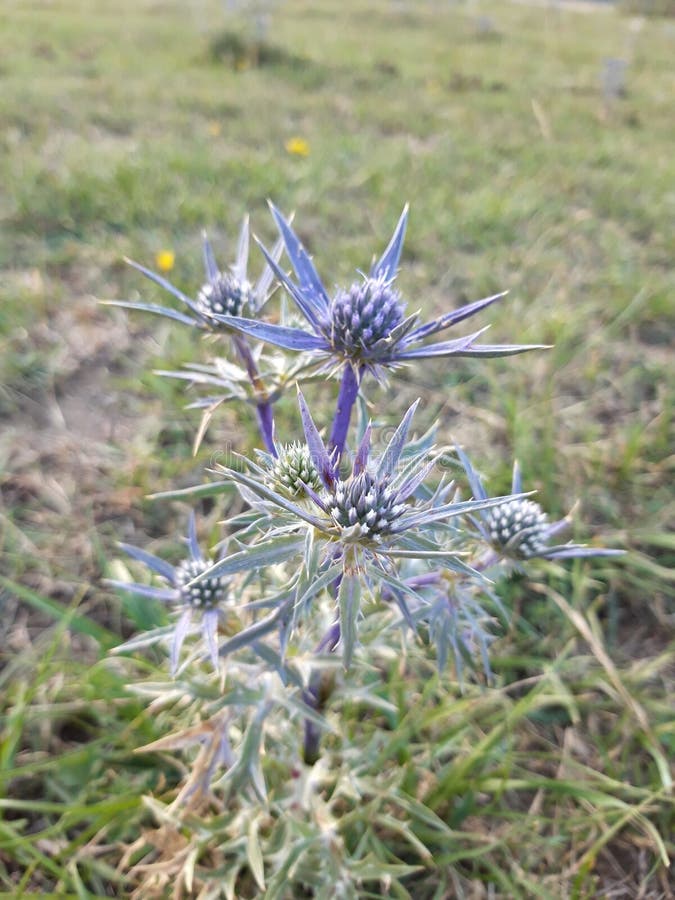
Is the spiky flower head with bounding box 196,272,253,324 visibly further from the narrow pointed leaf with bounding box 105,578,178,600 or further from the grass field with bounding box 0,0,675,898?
the grass field with bounding box 0,0,675,898

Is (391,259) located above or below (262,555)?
above

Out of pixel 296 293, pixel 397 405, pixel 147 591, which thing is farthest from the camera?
pixel 397 405

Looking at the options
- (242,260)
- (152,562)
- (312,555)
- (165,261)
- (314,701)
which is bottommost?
(314,701)

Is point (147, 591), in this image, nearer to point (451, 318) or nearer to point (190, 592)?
point (190, 592)

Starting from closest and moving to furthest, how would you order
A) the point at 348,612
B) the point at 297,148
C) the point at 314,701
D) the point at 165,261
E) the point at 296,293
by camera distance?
the point at 348,612 → the point at 296,293 → the point at 314,701 → the point at 165,261 → the point at 297,148

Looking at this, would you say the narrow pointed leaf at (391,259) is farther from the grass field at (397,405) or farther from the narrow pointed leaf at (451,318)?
the grass field at (397,405)

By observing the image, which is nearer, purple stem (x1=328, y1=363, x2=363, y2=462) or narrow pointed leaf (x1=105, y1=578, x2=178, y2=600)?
purple stem (x1=328, y1=363, x2=363, y2=462)

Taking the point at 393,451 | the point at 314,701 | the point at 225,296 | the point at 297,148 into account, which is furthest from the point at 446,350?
the point at 297,148

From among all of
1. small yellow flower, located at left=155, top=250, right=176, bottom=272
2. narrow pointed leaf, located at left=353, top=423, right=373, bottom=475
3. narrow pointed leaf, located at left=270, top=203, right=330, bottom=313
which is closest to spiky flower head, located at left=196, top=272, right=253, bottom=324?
narrow pointed leaf, located at left=270, top=203, right=330, bottom=313
